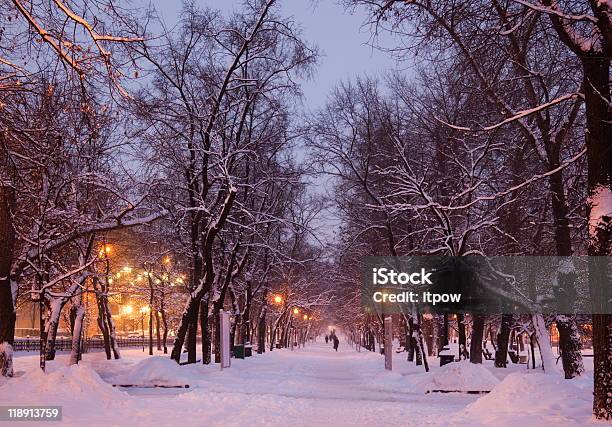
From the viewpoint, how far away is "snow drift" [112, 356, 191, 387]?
18609mm

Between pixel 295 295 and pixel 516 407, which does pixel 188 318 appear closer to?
pixel 516 407

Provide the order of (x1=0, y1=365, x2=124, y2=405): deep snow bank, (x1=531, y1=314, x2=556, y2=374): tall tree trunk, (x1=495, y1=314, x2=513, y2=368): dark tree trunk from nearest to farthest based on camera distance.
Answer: (x1=0, y1=365, x2=124, y2=405): deep snow bank
(x1=531, y1=314, x2=556, y2=374): tall tree trunk
(x1=495, y1=314, x2=513, y2=368): dark tree trunk

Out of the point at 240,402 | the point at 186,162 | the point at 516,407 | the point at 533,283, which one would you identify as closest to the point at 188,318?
the point at 186,162

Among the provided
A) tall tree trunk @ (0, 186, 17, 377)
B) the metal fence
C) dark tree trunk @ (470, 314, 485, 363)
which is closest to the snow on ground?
tall tree trunk @ (0, 186, 17, 377)

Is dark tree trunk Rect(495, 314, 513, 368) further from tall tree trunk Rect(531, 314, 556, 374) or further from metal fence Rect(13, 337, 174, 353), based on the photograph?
metal fence Rect(13, 337, 174, 353)

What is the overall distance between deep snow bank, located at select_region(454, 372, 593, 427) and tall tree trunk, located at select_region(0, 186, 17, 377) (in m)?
10.2

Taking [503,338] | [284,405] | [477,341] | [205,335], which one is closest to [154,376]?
[284,405]

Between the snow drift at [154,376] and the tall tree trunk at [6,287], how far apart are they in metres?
4.10

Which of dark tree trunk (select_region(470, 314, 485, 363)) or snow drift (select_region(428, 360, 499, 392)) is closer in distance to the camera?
snow drift (select_region(428, 360, 499, 392))

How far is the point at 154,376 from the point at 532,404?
36.7 feet

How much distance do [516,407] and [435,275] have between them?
16543 mm

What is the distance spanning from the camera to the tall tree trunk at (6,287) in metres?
14.9

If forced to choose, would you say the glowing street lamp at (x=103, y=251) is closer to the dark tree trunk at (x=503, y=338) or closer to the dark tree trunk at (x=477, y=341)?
the dark tree trunk at (x=477, y=341)

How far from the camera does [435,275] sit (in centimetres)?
2819
